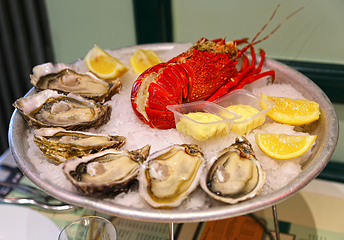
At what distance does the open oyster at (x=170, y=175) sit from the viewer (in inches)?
32.4

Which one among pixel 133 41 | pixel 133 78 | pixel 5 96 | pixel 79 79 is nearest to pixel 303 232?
pixel 133 78

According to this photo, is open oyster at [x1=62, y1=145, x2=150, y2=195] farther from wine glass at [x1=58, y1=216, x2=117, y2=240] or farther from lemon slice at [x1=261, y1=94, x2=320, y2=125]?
lemon slice at [x1=261, y1=94, x2=320, y2=125]

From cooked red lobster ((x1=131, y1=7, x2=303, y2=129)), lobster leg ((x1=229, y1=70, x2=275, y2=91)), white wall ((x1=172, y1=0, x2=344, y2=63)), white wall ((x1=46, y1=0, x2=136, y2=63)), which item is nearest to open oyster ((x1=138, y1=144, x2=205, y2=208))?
cooked red lobster ((x1=131, y1=7, x2=303, y2=129))

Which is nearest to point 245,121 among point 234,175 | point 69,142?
point 234,175

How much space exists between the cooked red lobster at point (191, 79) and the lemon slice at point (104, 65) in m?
0.15

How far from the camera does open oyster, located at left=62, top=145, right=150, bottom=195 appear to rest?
816 millimetres

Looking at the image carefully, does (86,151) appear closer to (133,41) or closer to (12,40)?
(133,41)

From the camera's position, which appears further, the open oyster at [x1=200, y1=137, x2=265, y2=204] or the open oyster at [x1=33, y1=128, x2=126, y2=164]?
the open oyster at [x1=33, y1=128, x2=126, y2=164]

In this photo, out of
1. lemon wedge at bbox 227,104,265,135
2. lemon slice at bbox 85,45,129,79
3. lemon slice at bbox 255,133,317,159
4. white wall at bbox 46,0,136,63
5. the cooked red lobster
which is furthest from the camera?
white wall at bbox 46,0,136,63

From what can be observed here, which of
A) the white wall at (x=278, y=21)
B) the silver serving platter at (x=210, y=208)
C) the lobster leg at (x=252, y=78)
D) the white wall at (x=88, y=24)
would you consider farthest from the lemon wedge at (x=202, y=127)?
the white wall at (x=88, y=24)

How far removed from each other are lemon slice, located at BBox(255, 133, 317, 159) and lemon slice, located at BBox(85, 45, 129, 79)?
0.73 meters

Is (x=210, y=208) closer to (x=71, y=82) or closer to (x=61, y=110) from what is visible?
(x=61, y=110)

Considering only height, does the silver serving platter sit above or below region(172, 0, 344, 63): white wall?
below

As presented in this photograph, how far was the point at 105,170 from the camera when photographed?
894 mm
